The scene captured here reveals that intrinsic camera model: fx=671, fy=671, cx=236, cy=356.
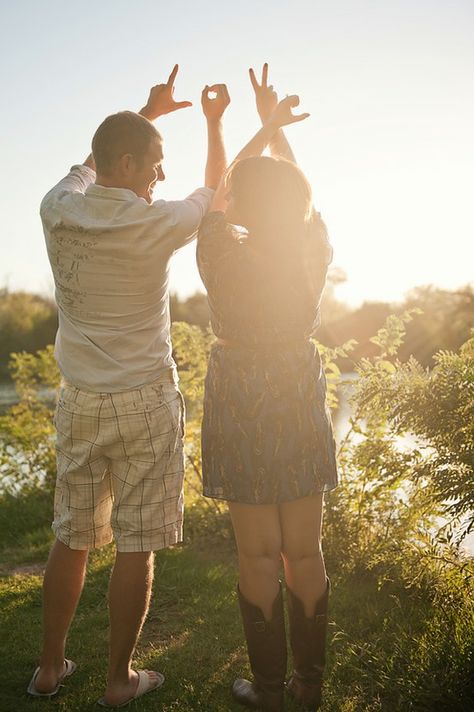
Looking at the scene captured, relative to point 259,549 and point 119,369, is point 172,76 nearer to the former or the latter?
point 119,369

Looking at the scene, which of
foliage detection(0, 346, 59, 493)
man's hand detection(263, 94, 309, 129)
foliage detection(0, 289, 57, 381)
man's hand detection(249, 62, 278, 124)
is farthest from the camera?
foliage detection(0, 289, 57, 381)

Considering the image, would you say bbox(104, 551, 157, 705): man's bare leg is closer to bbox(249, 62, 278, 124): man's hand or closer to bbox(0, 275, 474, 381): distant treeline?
bbox(249, 62, 278, 124): man's hand

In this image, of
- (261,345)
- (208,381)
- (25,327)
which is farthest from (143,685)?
(25,327)

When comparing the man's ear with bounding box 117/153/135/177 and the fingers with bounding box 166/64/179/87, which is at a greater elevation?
the fingers with bounding box 166/64/179/87

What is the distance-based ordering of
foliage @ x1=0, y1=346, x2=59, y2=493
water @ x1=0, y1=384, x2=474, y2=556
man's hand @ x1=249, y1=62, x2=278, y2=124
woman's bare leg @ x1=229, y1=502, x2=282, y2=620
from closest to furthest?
woman's bare leg @ x1=229, y1=502, x2=282, y2=620 < man's hand @ x1=249, y1=62, x2=278, y2=124 < water @ x1=0, y1=384, x2=474, y2=556 < foliage @ x1=0, y1=346, x2=59, y2=493

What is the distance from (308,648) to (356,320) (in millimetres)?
6747

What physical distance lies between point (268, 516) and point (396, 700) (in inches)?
30.8

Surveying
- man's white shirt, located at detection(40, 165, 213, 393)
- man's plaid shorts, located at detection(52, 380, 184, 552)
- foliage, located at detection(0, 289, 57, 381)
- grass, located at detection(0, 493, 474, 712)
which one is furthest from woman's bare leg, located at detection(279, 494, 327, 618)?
foliage, located at detection(0, 289, 57, 381)

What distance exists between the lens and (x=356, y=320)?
28.7ft

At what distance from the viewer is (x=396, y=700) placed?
2.29 metres

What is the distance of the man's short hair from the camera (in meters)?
2.15

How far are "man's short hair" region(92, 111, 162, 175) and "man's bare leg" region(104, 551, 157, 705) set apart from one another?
1.32 metres

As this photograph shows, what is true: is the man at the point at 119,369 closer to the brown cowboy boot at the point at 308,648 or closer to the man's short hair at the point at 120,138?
the man's short hair at the point at 120,138

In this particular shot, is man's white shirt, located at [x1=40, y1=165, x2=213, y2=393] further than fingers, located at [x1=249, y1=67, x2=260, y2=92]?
No
